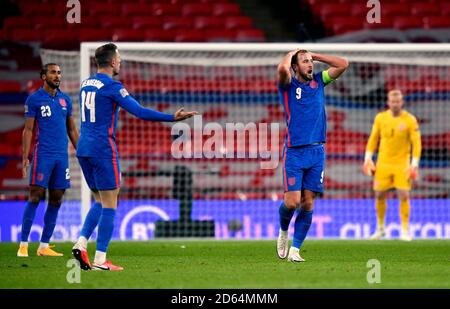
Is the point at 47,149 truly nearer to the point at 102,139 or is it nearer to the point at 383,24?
the point at 102,139

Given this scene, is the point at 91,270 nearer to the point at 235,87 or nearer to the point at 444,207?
the point at 444,207

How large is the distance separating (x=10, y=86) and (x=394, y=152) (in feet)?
23.2

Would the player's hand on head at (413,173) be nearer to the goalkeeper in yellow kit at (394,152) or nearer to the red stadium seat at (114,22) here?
the goalkeeper in yellow kit at (394,152)

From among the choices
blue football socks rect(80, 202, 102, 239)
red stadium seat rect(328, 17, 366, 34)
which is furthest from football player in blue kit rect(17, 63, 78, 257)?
red stadium seat rect(328, 17, 366, 34)

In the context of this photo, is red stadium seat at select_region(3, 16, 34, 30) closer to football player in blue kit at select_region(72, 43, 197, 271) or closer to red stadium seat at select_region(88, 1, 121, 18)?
red stadium seat at select_region(88, 1, 121, 18)

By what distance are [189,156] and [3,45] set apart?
4.33 metres

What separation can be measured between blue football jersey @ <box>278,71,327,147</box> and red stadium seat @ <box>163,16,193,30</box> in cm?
885

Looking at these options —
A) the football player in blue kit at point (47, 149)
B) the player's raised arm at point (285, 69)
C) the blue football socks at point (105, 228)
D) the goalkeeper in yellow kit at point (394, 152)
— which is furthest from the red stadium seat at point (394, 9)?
the blue football socks at point (105, 228)

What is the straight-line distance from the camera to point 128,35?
712 inches

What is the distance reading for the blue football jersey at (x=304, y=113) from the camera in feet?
32.1

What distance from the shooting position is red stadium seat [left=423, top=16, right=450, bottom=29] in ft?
60.4

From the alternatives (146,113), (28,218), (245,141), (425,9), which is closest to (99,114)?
(146,113)

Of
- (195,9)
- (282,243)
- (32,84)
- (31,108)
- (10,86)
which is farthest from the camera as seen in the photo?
(195,9)

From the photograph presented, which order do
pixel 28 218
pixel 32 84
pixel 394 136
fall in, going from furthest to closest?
pixel 32 84
pixel 394 136
pixel 28 218
